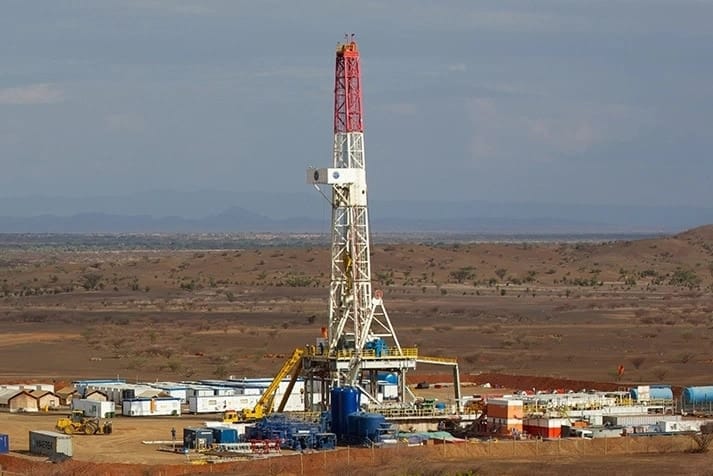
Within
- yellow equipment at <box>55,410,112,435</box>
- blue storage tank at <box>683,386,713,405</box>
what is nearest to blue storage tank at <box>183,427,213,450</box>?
yellow equipment at <box>55,410,112,435</box>

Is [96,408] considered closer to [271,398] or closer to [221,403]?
[221,403]

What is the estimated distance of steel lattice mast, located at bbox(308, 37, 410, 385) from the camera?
52594 mm

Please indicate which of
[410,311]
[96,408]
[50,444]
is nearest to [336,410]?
[50,444]

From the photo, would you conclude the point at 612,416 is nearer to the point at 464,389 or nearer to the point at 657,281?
the point at 464,389

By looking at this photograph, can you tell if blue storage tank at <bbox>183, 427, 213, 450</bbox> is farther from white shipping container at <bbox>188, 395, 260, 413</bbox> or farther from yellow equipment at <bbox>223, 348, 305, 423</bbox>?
white shipping container at <bbox>188, 395, 260, 413</bbox>

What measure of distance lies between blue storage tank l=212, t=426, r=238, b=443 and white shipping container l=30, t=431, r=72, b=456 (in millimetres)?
3828

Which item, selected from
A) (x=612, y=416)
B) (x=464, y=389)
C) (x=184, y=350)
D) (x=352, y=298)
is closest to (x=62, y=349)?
(x=184, y=350)

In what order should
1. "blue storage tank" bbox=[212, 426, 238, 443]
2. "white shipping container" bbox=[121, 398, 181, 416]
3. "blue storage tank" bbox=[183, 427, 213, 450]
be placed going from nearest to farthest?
"blue storage tank" bbox=[183, 427, 213, 450] → "blue storage tank" bbox=[212, 426, 238, 443] → "white shipping container" bbox=[121, 398, 181, 416]

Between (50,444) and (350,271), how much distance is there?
453 inches

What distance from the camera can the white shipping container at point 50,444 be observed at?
45031 millimetres

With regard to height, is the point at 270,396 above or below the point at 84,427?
above

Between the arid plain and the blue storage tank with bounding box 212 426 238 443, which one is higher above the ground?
the arid plain

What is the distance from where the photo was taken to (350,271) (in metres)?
52.9

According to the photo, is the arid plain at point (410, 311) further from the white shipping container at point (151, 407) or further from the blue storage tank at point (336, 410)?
the blue storage tank at point (336, 410)
